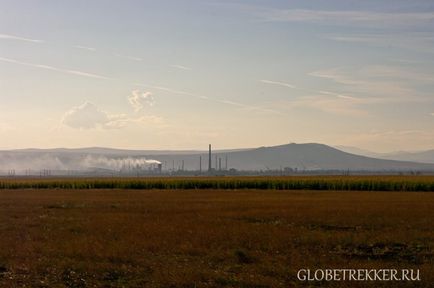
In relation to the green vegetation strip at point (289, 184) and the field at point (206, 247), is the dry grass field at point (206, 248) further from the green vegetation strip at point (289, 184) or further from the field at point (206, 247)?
the green vegetation strip at point (289, 184)

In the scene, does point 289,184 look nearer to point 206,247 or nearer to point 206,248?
point 206,247

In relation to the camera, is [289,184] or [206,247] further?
[289,184]

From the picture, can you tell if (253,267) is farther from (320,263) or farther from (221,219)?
(221,219)

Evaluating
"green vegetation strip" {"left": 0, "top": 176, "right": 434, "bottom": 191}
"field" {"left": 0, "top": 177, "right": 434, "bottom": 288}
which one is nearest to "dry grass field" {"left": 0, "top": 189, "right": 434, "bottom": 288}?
"field" {"left": 0, "top": 177, "right": 434, "bottom": 288}

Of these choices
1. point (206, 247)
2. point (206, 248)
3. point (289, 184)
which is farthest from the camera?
point (289, 184)

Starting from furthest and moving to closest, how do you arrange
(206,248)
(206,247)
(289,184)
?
(289,184), (206,247), (206,248)

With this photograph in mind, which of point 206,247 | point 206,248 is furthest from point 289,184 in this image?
point 206,248

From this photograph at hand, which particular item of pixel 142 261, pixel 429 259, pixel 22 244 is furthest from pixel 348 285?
pixel 22 244

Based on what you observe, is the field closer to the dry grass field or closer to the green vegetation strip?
the dry grass field

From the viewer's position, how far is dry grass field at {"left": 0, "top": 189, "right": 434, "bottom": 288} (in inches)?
907

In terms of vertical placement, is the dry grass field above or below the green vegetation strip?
below

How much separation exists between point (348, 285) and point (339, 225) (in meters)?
19.1

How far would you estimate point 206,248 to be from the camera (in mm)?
29688

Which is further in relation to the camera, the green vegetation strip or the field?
the green vegetation strip
